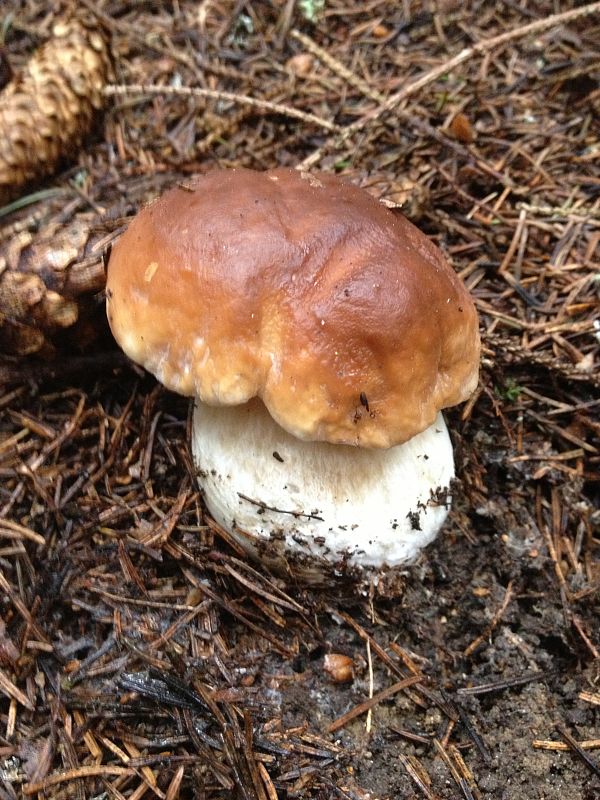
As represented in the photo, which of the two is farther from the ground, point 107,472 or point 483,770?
point 107,472

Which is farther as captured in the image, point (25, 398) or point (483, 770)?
point (25, 398)

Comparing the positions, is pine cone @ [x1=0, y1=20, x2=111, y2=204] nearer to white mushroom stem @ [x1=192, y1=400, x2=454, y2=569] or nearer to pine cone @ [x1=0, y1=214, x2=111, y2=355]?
pine cone @ [x1=0, y1=214, x2=111, y2=355]

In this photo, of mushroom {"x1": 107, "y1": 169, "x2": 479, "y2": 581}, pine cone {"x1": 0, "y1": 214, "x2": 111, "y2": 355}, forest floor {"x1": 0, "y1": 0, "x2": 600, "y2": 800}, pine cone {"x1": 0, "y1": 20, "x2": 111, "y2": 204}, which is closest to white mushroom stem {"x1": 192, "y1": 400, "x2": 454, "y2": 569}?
mushroom {"x1": 107, "y1": 169, "x2": 479, "y2": 581}

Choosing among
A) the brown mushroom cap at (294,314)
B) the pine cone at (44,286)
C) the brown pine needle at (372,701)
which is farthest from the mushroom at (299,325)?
the brown pine needle at (372,701)

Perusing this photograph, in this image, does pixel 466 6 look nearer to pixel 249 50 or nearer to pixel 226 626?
pixel 249 50

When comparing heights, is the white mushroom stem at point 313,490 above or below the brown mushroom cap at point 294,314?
below

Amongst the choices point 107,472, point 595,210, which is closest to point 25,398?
point 107,472

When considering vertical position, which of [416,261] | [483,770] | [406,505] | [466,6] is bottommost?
[483,770]

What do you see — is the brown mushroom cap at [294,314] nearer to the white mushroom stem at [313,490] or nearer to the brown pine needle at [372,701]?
the white mushroom stem at [313,490]
